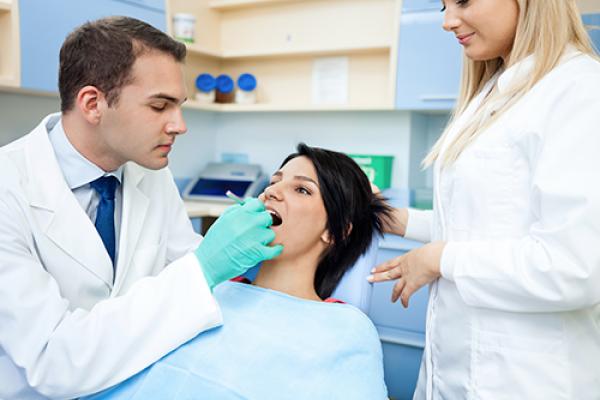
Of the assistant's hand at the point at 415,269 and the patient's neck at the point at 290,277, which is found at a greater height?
the assistant's hand at the point at 415,269

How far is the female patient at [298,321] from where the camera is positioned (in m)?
1.00

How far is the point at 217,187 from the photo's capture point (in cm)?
285

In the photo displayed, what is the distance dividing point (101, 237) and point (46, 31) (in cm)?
120

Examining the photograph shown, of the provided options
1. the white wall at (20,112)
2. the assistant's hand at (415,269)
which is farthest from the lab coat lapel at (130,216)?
the white wall at (20,112)

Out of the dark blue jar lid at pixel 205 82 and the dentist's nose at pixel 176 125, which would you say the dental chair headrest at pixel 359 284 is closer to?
the dentist's nose at pixel 176 125

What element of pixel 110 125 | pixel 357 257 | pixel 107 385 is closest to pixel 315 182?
pixel 357 257

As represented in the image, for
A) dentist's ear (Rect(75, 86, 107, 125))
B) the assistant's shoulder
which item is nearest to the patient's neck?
dentist's ear (Rect(75, 86, 107, 125))

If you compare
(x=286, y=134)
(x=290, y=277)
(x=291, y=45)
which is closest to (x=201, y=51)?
(x=291, y=45)

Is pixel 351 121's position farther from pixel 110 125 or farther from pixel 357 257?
pixel 110 125

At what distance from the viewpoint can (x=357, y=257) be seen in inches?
53.7

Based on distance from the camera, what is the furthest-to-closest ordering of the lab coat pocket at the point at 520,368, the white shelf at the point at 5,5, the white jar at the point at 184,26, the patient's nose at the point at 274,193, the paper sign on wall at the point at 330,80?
the paper sign on wall at the point at 330,80 → the white jar at the point at 184,26 → the white shelf at the point at 5,5 → the patient's nose at the point at 274,193 → the lab coat pocket at the point at 520,368

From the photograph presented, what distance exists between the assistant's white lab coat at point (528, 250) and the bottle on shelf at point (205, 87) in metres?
1.98

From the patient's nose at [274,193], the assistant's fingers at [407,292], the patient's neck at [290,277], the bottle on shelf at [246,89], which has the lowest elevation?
the patient's neck at [290,277]

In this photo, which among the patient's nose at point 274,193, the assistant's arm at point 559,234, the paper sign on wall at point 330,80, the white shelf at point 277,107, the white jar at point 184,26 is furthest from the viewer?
the paper sign on wall at point 330,80
